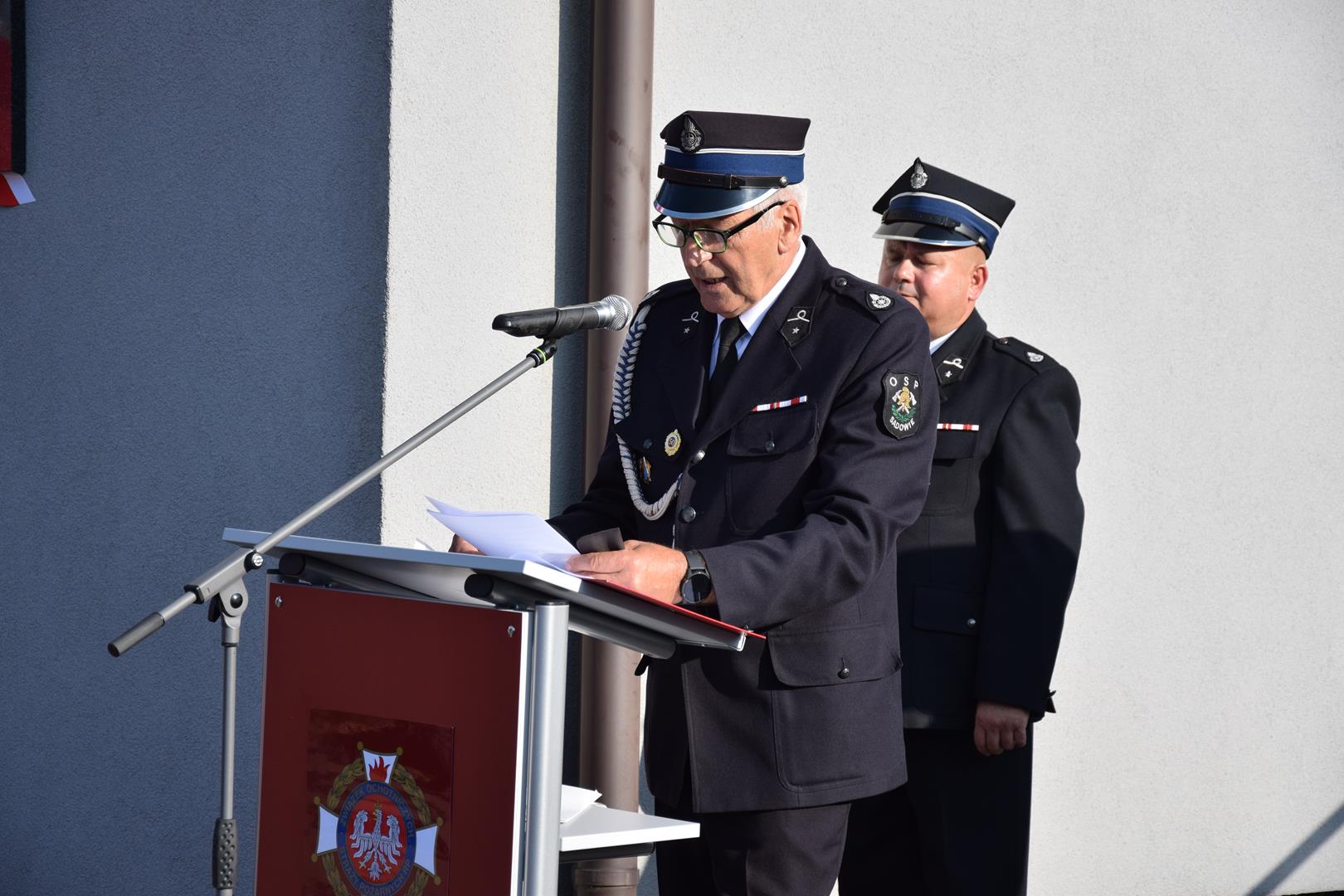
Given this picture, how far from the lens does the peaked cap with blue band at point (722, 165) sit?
2402mm

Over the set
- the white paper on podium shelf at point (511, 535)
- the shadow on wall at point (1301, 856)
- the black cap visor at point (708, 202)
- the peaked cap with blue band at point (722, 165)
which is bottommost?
the shadow on wall at point (1301, 856)

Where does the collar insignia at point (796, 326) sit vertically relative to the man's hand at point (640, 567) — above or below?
above

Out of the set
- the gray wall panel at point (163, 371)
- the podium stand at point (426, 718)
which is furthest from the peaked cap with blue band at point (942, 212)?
the podium stand at point (426, 718)

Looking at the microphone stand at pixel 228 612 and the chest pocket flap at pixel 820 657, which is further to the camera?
the chest pocket flap at pixel 820 657

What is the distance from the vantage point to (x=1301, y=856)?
16.5 feet

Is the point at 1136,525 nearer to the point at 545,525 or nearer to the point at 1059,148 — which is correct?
the point at 1059,148

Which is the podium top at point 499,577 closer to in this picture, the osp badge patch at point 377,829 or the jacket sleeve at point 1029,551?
the osp badge patch at point 377,829

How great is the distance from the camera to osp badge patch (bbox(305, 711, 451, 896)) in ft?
6.10

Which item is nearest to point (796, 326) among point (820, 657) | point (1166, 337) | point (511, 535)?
point (820, 657)

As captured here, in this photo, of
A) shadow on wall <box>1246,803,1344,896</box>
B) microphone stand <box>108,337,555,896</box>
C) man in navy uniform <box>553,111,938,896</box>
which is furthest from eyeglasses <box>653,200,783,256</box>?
shadow on wall <box>1246,803,1344,896</box>

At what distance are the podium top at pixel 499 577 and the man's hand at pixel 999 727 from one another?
1.24 m

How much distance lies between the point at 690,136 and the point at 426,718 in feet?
3.45

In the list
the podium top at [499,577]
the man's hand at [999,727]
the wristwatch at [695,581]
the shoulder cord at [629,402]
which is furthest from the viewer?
the man's hand at [999,727]

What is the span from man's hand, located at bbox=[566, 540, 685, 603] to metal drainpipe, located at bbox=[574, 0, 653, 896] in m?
1.59
